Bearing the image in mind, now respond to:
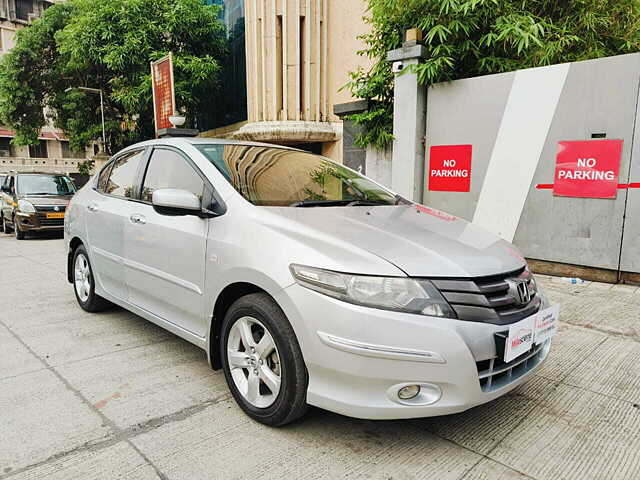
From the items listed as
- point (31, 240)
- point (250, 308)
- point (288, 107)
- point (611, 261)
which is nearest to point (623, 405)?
point (250, 308)

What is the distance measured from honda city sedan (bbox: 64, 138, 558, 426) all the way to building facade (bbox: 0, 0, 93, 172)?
38.4 m

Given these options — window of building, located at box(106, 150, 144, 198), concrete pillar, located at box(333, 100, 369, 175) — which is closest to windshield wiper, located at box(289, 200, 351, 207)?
window of building, located at box(106, 150, 144, 198)

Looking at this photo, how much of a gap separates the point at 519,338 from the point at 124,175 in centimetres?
326

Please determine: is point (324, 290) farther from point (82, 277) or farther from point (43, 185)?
point (43, 185)

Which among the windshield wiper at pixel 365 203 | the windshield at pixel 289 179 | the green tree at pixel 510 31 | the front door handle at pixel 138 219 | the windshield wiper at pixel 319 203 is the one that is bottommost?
the front door handle at pixel 138 219

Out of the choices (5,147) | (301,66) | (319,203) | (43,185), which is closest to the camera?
(319,203)

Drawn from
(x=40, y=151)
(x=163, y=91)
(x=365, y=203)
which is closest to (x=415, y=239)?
(x=365, y=203)

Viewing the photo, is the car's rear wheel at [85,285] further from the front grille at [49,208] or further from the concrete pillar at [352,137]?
the front grille at [49,208]

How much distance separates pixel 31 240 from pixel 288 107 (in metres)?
8.12

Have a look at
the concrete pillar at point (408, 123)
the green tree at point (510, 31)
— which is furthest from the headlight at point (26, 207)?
the green tree at point (510, 31)

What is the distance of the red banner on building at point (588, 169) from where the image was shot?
5.01 metres

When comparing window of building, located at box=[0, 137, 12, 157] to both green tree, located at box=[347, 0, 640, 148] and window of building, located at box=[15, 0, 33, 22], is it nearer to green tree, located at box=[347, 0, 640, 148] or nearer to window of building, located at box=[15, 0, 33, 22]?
window of building, located at box=[15, 0, 33, 22]

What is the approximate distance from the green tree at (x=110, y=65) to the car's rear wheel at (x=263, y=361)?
50.9 feet

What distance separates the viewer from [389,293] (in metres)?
2.06
